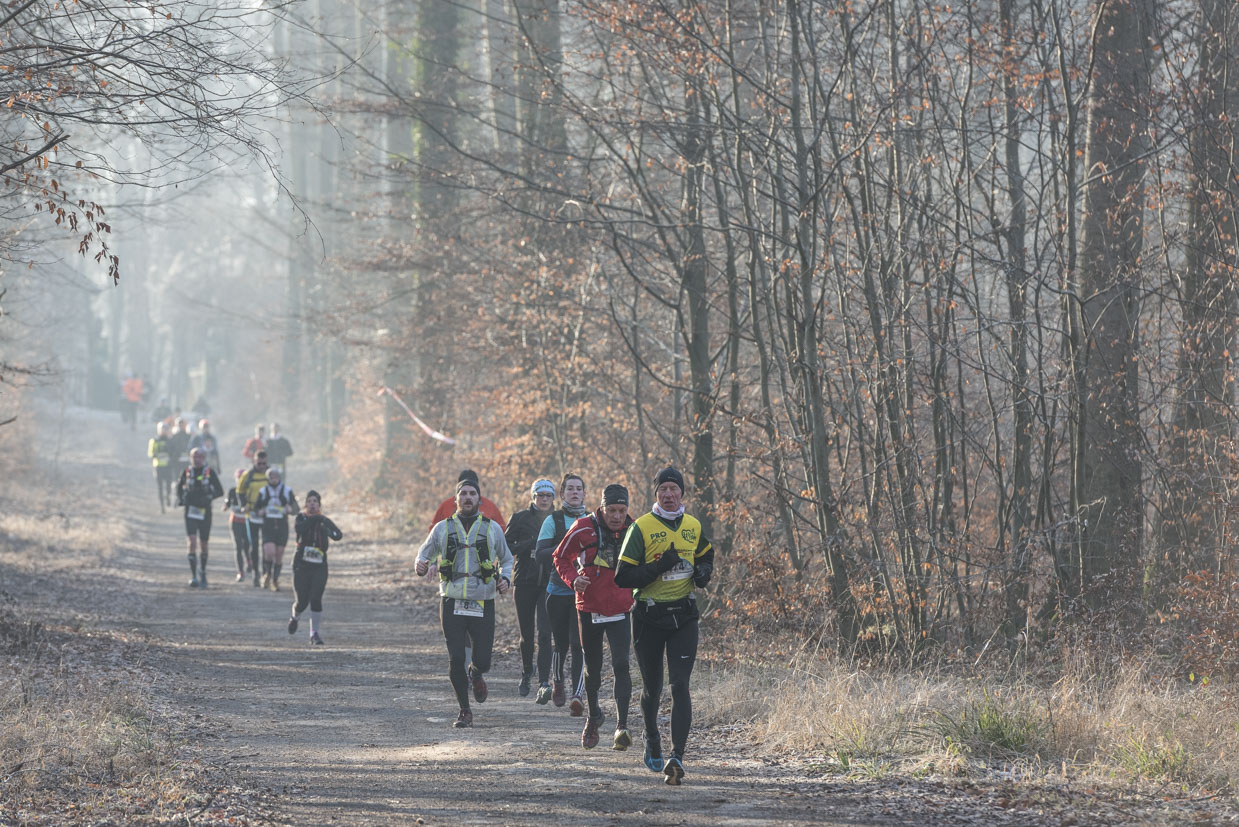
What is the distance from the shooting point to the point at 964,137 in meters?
11.1

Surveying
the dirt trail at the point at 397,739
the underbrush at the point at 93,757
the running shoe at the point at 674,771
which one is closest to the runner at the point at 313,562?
the dirt trail at the point at 397,739

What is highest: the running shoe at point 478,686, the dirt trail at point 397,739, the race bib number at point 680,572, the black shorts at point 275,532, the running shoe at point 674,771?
the race bib number at point 680,572

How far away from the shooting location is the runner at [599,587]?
28.9ft

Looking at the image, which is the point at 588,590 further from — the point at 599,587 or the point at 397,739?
the point at 397,739

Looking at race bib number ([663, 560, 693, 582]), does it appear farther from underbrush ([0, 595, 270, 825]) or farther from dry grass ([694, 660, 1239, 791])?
underbrush ([0, 595, 270, 825])

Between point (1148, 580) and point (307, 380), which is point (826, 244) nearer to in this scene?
point (1148, 580)

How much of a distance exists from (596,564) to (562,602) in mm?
1607

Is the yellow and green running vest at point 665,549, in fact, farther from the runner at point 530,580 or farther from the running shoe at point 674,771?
the runner at point 530,580

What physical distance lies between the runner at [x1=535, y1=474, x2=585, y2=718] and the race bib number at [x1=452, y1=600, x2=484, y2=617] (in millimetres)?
757

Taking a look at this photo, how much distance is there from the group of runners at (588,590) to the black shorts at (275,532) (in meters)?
7.23

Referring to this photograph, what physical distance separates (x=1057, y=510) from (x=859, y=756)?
5689 millimetres

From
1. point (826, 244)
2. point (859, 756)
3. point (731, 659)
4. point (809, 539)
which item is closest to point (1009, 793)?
point (859, 756)

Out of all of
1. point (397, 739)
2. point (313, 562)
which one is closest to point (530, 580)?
point (397, 739)

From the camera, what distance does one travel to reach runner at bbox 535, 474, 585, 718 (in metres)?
10.4
